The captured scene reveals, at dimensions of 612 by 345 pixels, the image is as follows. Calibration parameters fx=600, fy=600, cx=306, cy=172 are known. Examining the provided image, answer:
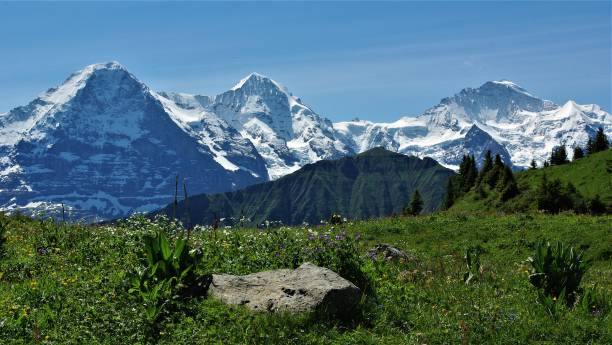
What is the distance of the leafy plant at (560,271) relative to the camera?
14961 mm

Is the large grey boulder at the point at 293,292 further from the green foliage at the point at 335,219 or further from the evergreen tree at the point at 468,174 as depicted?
the evergreen tree at the point at 468,174

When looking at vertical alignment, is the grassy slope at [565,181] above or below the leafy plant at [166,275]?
above

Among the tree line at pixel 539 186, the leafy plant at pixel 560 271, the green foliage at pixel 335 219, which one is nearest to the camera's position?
the leafy plant at pixel 560 271

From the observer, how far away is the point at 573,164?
77.3 m

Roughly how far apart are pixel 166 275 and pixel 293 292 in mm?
2867

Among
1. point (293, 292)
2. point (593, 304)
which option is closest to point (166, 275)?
point (293, 292)

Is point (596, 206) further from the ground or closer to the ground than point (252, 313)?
further from the ground

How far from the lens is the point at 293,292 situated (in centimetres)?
1317

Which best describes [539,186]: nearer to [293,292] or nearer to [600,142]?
[600,142]

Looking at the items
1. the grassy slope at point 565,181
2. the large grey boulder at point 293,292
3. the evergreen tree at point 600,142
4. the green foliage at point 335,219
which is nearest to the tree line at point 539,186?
the evergreen tree at point 600,142

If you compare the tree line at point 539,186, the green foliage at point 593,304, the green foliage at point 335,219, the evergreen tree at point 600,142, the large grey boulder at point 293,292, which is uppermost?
the evergreen tree at point 600,142

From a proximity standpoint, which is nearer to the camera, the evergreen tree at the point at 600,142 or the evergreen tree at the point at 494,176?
the evergreen tree at the point at 494,176

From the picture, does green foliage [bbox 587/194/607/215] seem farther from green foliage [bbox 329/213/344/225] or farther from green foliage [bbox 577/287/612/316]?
green foliage [bbox 577/287/612/316]

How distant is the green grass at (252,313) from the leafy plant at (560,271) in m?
0.59
